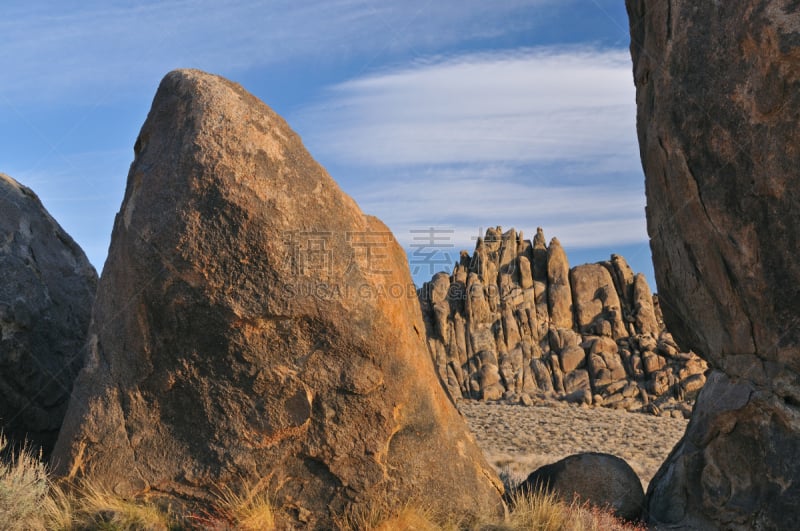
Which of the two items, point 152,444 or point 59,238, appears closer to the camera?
point 152,444

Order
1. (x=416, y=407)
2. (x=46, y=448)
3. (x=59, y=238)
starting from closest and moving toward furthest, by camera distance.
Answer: (x=416, y=407) → (x=46, y=448) → (x=59, y=238)

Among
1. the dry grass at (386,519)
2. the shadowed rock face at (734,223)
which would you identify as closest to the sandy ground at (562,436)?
the shadowed rock face at (734,223)

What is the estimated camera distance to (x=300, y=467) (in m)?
7.76

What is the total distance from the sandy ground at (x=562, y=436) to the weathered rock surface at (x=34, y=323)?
262 inches

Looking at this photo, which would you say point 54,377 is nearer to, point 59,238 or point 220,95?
point 59,238

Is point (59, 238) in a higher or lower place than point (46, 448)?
higher

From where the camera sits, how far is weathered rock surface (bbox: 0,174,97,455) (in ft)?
30.7

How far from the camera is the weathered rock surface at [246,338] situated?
7336 mm

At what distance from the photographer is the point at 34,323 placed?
960 centimetres

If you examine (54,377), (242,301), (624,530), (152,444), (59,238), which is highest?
(59,238)

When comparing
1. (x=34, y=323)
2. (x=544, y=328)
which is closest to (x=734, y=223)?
(x=34, y=323)

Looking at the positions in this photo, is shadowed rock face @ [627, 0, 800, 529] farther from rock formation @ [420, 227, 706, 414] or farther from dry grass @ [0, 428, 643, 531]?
rock formation @ [420, 227, 706, 414]

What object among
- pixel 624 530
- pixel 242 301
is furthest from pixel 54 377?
pixel 624 530

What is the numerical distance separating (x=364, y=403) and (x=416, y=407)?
613 millimetres
